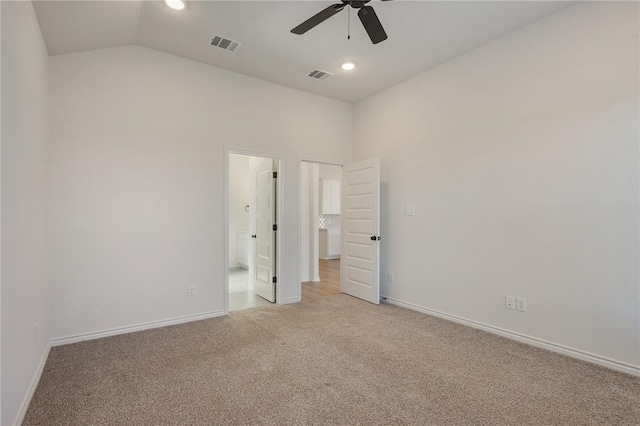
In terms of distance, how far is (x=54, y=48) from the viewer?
9.46 ft

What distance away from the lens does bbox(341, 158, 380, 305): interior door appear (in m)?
4.41

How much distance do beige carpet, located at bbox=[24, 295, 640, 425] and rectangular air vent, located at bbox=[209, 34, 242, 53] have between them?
3.10m

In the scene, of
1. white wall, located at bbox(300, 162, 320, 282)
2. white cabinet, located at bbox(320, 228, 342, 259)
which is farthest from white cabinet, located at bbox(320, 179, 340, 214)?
white wall, located at bbox(300, 162, 320, 282)

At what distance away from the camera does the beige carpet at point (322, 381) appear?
1.95 meters

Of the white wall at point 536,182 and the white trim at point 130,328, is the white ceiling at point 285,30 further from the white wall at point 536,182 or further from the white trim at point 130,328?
the white trim at point 130,328

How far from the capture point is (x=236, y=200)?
7.62 metres

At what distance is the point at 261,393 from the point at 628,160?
10.9 ft

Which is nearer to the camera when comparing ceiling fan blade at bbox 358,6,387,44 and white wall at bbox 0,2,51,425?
white wall at bbox 0,2,51,425

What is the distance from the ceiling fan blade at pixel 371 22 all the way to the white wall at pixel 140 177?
2175 mm

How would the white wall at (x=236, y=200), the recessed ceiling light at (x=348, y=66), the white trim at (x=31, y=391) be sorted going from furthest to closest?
the white wall at (x=236, y=200)
the recessed ceiling light at (x=348, y=66)
the white trim at (x=31, y=391)

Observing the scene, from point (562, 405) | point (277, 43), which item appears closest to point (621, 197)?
point (562, 405)

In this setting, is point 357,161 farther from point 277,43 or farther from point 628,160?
point 628,160

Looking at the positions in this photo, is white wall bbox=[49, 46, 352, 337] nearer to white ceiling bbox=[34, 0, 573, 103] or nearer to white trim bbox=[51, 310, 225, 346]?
white trim bbox=[51, 310, 225, 346]

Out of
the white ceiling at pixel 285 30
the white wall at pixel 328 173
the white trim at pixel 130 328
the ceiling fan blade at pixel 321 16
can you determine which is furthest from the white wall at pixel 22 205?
the white wall at pixel 328 173
